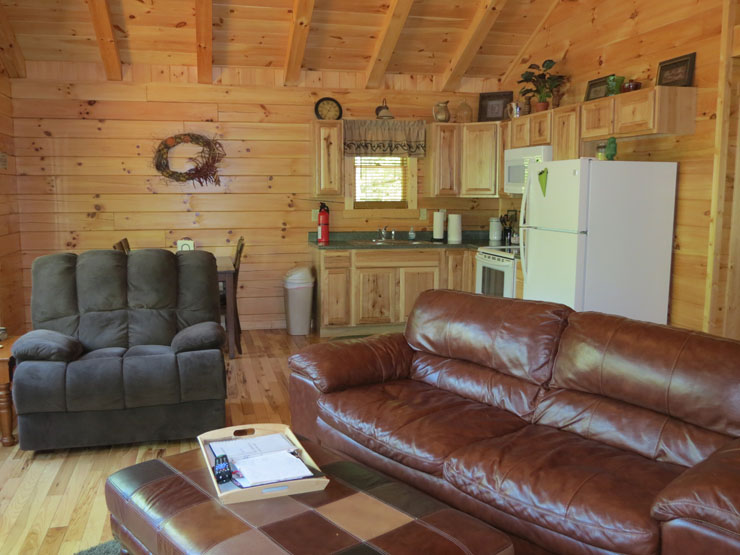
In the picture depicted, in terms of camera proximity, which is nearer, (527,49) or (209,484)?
(209,484)

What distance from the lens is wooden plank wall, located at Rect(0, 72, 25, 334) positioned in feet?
17.8

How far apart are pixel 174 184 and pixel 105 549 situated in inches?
169

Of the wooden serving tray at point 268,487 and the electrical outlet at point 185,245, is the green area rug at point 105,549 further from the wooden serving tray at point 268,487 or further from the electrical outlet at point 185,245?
the electrical outlet at point 185,245

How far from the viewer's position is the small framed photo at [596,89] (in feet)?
16.7

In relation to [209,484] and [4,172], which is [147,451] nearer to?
[209,484]

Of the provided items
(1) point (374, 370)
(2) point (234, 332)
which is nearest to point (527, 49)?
(2) point (234, 332)

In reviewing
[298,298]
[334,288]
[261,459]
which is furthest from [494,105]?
[261,459]

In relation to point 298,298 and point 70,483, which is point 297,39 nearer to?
point 298,298

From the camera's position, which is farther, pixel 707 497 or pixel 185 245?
pixel 185 245

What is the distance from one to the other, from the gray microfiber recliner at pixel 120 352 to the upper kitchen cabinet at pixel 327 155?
2.52 m

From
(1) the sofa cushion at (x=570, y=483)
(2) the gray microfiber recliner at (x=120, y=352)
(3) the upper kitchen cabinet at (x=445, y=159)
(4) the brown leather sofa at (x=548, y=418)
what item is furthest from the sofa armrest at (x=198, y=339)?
(3) the upper kitchen cabinet at (x=445, y=159)

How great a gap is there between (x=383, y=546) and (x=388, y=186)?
531 cm

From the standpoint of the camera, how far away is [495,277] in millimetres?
5820

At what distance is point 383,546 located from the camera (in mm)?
1748
